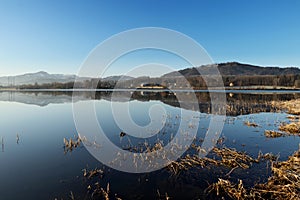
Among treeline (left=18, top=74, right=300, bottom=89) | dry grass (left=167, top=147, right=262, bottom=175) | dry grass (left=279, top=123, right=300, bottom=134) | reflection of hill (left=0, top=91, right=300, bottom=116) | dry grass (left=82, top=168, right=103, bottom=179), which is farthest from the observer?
treeline (left=18, top=74, right=300, bottom=89)

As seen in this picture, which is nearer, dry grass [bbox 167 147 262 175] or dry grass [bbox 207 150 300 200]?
dry grass [bbox 207 150 300 200]

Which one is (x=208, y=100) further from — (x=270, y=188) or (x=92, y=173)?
(x=92, y=173)

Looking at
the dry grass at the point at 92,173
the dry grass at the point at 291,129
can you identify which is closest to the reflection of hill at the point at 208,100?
the dry grass at the point at 291,129

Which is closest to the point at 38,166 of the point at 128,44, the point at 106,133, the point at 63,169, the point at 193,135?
the point at 63,169

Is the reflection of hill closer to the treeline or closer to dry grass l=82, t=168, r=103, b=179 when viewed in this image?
dry grass l=82, t=168, r=103, b=179

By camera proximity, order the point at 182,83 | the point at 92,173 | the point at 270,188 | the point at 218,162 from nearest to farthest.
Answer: the point at 270,188
the point at 92,173
the point at 218,162
the point at 182,83

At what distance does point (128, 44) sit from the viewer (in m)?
12.6

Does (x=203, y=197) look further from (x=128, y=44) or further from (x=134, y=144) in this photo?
(x=128, y=44)

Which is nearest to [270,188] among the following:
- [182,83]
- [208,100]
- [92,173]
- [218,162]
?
[218,162]

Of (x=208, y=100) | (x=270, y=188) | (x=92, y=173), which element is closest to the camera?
(x=270, y=188)

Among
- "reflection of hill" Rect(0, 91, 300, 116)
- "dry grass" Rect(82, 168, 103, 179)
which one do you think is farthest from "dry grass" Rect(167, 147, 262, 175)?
"reflection of hill" Rect(0, 91, 300, 116)

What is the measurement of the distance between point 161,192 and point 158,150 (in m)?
4.54

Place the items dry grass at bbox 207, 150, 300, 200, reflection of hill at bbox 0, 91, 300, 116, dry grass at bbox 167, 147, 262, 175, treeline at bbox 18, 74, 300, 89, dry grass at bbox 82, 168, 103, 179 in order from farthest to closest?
treeline at bbox 18, 74, 300, 89 < reflection of hill at bbox 0, 91, 300, 116 < dry grass at bbox 167, 147, 262, 175 < dry grass at bbox 82, 168, 103, 179 < dry grass at bbox 207, 150, 300, 200

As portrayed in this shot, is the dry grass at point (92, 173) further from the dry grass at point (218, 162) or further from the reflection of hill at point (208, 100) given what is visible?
the reflection of hill at point (208, 100)
